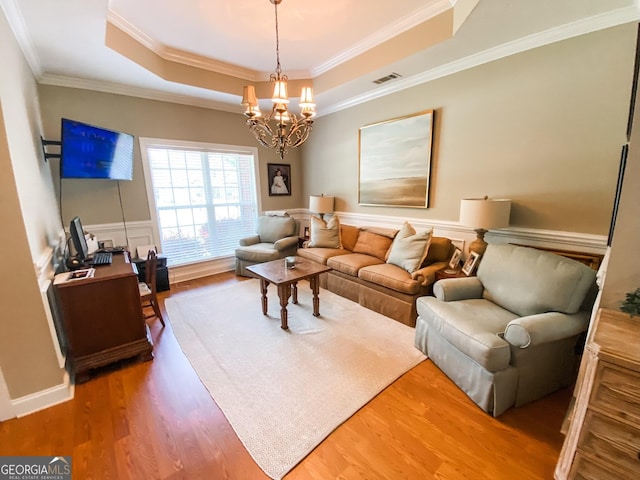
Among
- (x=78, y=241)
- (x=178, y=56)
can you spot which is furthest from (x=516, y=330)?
(x=178, y=56)

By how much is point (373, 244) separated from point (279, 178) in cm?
251

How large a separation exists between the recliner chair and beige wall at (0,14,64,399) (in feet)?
9.48

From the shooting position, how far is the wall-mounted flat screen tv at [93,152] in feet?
8.81

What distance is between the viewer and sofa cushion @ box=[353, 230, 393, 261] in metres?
3.63

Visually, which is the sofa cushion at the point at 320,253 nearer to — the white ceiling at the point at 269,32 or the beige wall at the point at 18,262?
the white ceiling at the point at 269,32

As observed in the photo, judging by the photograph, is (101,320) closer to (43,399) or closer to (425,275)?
(43,399)

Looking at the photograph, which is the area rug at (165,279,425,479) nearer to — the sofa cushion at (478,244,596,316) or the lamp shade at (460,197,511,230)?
the sofa cushion at (478,244,596,316)

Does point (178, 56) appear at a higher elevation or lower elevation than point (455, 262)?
higher

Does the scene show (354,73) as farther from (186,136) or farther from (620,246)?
(620,246)

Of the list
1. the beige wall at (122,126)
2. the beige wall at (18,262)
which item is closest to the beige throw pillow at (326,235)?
the beige wall at (122,126)

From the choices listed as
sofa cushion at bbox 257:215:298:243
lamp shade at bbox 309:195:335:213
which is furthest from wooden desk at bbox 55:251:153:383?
lamp shade at bbox 309:195:335:213

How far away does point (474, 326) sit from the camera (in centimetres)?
185

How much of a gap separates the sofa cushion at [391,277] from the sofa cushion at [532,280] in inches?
25.2

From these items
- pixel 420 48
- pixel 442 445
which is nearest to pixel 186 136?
pixel 420 48
